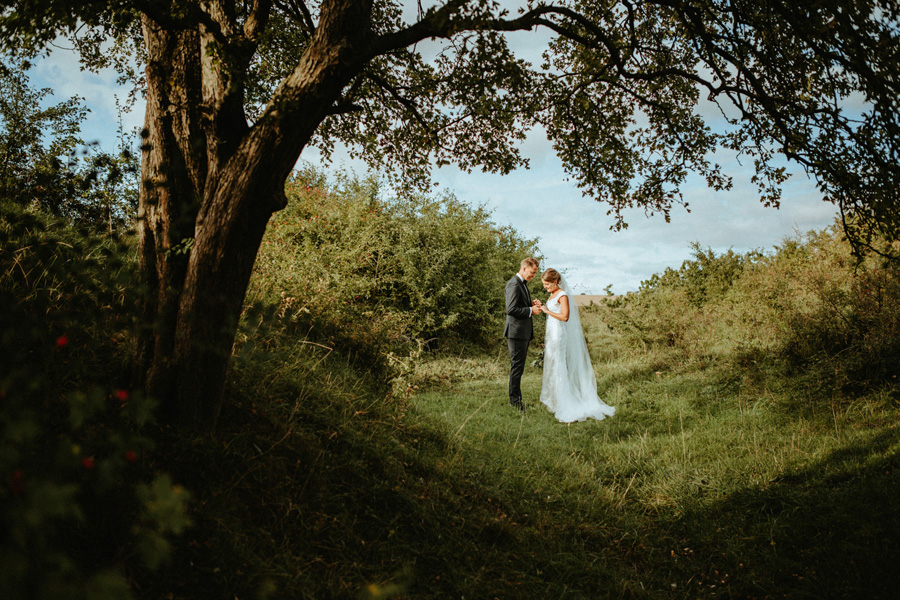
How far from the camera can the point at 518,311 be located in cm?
857

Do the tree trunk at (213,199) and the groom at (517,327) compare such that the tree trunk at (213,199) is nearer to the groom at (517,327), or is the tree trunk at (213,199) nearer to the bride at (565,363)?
the groom at (517,327)

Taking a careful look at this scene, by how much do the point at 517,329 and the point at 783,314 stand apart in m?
4.90

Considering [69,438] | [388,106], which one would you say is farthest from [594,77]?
[69,438]

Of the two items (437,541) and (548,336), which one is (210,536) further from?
(548,336)

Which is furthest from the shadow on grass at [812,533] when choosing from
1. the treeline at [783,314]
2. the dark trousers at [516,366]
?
the dark trousers at [516,366]

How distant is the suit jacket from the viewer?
8.57 m

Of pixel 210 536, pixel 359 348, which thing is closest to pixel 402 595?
pixel 210 536

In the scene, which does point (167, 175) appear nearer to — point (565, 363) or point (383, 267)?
point (565, 363)

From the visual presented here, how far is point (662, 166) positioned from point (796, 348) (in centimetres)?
423

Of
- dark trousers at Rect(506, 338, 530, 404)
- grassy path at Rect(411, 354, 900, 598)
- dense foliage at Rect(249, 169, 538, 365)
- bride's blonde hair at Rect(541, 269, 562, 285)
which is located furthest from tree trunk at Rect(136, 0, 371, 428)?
bride's blonde hair at Rect(541, 269, 562, 285)

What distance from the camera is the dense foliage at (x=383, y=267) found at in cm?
788

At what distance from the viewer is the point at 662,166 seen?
6762mm

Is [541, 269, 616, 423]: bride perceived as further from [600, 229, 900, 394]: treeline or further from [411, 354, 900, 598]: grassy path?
[600, 229, 900, 394]: treeline

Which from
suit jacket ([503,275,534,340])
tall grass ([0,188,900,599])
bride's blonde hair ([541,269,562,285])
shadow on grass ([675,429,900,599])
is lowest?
shadow on grass ([675,429,900,599])
